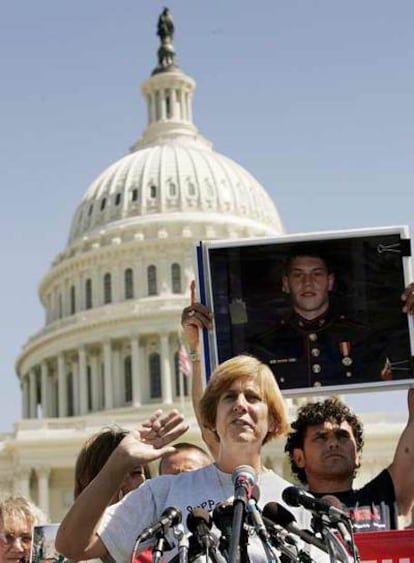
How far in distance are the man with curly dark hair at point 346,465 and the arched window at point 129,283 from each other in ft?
270

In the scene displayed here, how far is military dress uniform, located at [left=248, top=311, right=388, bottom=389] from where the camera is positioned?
810cm

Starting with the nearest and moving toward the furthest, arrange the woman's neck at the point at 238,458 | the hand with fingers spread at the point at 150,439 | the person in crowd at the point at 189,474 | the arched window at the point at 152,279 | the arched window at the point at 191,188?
the person in crowd at the point at 189,474, the hand with fingers spread at the point at 150,439, the woman's neck at the point at 238,458, the arched window at the point at 152,279, the arched window at the point at 191,188

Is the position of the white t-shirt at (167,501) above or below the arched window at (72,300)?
below

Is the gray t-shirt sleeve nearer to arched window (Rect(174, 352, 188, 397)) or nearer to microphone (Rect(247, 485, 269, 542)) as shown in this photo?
microphone (Rect(247, 485, 269, 542))

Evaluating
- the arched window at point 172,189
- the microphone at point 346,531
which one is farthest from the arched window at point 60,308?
the microphone at point 346,531

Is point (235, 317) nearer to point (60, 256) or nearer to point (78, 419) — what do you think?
point (78, 419)

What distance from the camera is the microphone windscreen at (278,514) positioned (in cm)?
517

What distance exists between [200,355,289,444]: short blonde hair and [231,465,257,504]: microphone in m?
0.99

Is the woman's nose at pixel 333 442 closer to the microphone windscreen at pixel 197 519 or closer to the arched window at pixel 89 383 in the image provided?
the microphone windscreen at pixel 197 519

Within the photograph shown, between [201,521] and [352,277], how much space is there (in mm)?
3280

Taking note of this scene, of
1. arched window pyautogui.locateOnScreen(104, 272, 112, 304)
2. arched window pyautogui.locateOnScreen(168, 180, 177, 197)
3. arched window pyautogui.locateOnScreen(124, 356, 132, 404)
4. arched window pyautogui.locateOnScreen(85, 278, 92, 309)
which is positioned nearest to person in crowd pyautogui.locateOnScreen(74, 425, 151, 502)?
arched window pyautogui.locateOnScreen(124, 356, 132, 404)

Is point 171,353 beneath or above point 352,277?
above

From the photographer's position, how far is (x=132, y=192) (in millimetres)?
94000

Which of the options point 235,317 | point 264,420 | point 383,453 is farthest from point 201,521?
point 383,453
